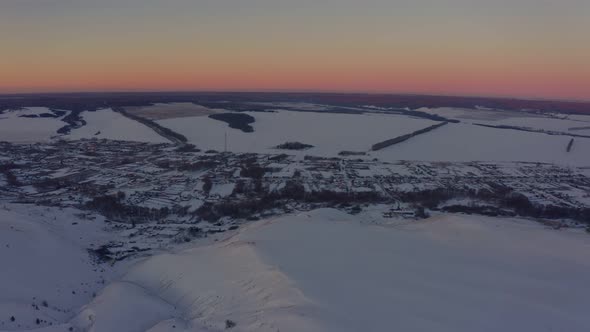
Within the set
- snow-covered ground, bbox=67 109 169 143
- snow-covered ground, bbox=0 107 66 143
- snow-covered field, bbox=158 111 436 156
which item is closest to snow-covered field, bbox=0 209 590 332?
snow-covered field, bbox=158 111 436 156

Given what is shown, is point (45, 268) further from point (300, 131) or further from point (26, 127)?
point (26, 127)

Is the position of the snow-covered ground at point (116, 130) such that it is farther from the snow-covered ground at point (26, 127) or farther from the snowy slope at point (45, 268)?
the snowy slope at point (45, 268)

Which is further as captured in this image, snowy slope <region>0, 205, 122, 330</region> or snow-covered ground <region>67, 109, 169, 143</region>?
snow-covered ground <region>67, 109, 169, 143</region>

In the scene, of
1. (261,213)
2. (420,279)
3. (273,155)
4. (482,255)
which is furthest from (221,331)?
(273,155)

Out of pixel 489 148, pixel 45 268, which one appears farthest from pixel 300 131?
pixel 45 268

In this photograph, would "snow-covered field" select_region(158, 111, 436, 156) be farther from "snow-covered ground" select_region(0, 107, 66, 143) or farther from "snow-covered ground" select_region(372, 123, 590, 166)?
"snow-covered ground" select_region(0, 107, 66, 143)

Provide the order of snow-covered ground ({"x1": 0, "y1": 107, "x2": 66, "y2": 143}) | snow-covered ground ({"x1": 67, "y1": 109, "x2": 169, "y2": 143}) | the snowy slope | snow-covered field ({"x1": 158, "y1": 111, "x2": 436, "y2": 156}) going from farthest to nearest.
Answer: snow-covered ground ({"x1": 67, "y1": 109, "x2": 169, "y2": 143}), snow-covered ground ({"x1": 0, "y1": 107, "x2": 66, "y2": 143}), snow-covered field ({"x1": 158, "y1": 111, "x2": 436, "y2": 156}), the snowy slope

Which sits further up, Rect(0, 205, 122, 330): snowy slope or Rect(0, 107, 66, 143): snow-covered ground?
Rect(0, 107, 66, 143): snow-covered ground
